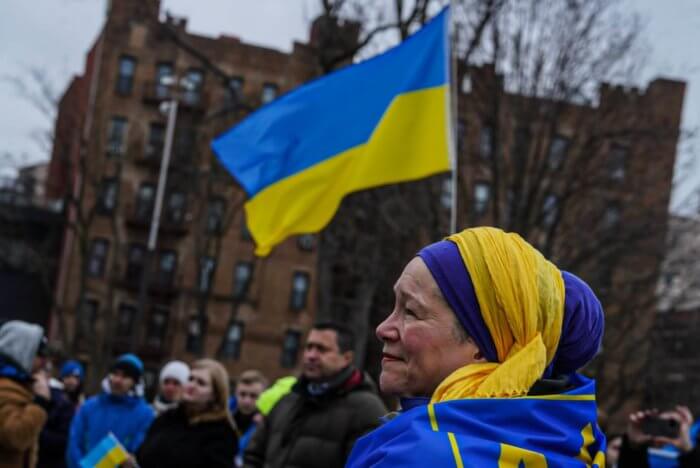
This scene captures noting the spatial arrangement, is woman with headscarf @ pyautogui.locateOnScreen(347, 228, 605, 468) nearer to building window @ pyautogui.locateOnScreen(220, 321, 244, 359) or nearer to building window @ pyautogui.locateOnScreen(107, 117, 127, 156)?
building window @ pyautogui.locateOnScreen(107, 117, 127, 156)

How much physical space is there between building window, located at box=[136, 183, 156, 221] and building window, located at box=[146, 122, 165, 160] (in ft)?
4.94

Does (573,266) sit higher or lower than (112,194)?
lower

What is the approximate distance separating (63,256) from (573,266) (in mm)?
35241

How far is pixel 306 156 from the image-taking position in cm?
803

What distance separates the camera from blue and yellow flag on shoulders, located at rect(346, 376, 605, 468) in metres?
2.06

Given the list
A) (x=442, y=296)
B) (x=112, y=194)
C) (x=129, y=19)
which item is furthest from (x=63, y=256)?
(x=442, y=296)

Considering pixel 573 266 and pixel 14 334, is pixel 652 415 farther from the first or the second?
pixel 573 266

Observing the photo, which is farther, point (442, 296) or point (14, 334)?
point (14, 334)

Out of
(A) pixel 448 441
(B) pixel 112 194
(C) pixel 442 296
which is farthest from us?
(B) pixel 112 194

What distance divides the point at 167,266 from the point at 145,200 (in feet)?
10.2

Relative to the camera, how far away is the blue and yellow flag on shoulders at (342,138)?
7711 millimetres

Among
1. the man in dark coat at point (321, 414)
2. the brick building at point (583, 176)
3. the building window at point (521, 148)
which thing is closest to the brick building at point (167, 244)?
the brick building at point (583, 176)

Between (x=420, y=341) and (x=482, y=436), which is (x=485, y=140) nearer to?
(x=420, y=341)

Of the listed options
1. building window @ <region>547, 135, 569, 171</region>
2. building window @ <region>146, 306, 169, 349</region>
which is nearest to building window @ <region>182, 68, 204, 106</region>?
building window @ <region>146, 306, 169, 349</region>
